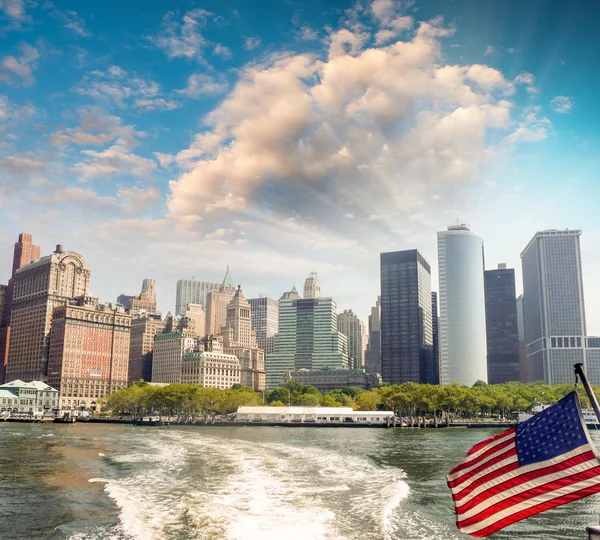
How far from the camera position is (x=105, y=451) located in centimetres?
9088

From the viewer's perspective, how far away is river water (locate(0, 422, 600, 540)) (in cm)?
3684

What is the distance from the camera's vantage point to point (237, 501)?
45.4 metres

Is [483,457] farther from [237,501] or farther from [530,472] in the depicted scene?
[237,501]

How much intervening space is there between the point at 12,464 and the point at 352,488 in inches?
1630

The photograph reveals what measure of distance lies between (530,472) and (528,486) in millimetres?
384

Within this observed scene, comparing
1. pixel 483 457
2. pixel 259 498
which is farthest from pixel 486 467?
pixel 259 498

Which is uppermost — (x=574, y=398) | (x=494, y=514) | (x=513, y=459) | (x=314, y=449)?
(x=574, y=398)

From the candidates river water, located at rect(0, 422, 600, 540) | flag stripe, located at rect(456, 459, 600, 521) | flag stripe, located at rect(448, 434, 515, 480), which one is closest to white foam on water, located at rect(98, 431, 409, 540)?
river water, located at rect(0, 422, 600, 540)

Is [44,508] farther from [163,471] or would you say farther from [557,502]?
[557,502]

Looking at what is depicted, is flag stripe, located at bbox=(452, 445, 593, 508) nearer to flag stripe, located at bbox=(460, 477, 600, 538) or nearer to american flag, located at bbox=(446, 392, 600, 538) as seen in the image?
american flag, located at bbox=(446, 392, 600, 538)

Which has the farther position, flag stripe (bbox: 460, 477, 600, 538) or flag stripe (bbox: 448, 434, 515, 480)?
flag stripe (bbox: 448, 434, 515, 480)

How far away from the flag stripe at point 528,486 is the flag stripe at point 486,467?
0.55m

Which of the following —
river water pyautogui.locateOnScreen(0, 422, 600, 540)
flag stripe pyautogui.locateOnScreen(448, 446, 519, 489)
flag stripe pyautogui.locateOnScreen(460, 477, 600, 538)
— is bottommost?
river water pyautogui.locateOnScreen(0, 422, 600, 540)

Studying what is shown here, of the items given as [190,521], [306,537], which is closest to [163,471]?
[190,521]
